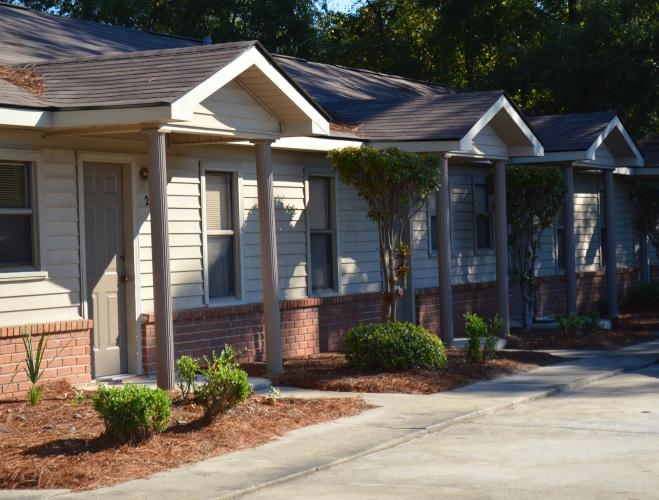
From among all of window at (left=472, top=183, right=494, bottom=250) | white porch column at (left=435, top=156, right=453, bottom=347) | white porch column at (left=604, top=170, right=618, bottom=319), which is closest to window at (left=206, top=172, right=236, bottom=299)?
white porch column at (left=435, top=156, right=453, bottom=347)

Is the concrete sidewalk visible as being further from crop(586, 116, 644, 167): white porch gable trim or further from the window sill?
crop(586, 116, 644, 167): white porch gable trim

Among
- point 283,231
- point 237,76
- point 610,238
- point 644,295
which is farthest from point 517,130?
point 644,295

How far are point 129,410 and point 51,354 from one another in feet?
10.5

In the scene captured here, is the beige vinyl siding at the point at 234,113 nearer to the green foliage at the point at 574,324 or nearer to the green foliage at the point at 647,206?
the green foliage at the point at 574,324

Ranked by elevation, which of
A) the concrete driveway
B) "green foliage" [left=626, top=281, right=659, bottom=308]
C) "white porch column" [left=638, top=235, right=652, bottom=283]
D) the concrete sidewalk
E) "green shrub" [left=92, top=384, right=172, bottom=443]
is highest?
"white porch column" [left=638, top=235, right=652, bottom=283]

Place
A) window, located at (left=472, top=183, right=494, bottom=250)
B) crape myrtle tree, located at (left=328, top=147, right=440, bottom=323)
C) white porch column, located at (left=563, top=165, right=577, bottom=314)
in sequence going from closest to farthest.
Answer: crape myrtle tree, located at (left=328, top=147, right=440, bottom=323) → white porch column, located at (left=563, top=165, right=577, bottom=314) → window, located at (left=472, top=183, right=494, bottom=250)

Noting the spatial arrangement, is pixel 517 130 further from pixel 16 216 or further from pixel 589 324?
pixel 16 216

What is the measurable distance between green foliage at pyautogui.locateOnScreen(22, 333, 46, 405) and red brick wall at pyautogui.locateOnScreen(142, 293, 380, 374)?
179 centimetres

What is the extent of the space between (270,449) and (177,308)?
4752 mm

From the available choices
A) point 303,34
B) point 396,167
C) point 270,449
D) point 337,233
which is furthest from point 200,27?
point 270,449

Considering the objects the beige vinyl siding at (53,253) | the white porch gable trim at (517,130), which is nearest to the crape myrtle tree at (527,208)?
the white porch gable trim at (517,130)

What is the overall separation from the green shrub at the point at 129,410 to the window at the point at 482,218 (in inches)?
474

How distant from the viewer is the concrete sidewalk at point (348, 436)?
785 centimetres

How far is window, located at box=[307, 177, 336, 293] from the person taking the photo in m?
16.5
